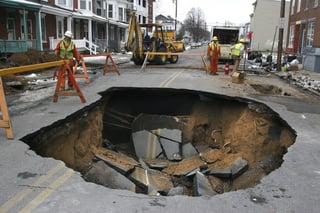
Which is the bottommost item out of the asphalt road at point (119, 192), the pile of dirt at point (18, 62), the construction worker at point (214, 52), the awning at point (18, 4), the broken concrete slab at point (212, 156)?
the broken concrete slab at point (212, 156)

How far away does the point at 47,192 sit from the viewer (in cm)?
384

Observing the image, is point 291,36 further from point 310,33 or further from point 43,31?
point 43,31

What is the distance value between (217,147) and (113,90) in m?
3.89

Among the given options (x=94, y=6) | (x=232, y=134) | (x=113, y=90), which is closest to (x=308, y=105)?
(x=232, y=134)

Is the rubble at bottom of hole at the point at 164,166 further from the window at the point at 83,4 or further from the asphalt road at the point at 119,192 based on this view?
the window at the point at 83,4

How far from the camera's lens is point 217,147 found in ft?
31.5

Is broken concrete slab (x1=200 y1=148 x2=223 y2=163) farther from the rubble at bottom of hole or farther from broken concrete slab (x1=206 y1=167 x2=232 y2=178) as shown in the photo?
broken concrete slab (x1=206 y1=167 x2=232 y2=178)

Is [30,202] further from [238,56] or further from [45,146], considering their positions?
[238,56]

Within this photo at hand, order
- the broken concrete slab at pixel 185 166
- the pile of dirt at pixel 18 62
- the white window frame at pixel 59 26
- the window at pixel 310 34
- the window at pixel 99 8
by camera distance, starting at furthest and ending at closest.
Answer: the window at pixel 99 8
the white window frame at pixel 59 26
the window at pixel 310 34
the pile of dirt at pixel 18 62
the broken concrete slab at pixel 185 166

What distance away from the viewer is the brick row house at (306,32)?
73.5ft

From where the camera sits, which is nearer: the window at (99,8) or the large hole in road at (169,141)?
the large hole in road at (169,141)

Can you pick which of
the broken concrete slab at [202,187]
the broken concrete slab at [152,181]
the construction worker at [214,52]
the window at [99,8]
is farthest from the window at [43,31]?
the broken concrete slab at [202,187]

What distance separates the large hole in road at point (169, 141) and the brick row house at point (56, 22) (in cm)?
1195

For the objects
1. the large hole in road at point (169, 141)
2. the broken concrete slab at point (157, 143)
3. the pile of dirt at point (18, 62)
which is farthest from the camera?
the pile of dirt at point (18, 62)
